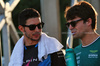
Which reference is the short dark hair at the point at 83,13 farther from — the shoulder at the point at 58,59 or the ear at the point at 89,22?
the shoulder at the point at 58,59

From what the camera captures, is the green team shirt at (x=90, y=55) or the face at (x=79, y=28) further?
the face at (x=79, y=28)

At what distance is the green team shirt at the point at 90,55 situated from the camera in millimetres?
1828

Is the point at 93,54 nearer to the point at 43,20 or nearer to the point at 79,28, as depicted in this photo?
the point at 79,28

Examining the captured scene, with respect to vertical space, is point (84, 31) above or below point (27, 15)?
below

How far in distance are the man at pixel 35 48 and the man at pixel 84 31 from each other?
0.62 feet

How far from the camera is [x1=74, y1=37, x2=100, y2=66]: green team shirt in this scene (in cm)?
183

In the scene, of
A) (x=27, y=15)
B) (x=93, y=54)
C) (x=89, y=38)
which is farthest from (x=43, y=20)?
(x=93, y=54)

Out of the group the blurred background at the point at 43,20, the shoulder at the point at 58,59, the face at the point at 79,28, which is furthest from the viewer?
the blurred background at the point at 43,20

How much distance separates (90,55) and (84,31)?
0.21 m

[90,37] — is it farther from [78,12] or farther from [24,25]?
[24,25]

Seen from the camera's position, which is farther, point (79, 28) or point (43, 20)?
point (43, 20)

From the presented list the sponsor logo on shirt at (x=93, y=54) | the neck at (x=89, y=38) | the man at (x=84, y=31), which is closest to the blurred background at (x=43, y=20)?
the man at (x=84, y=31)

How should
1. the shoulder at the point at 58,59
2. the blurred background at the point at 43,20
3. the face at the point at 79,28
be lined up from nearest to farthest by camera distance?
the shoulder at the point at 58,59 → the face at the point at 79,28 → the blurred background at the point at 43,20

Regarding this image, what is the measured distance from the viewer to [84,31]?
76.8 inches
